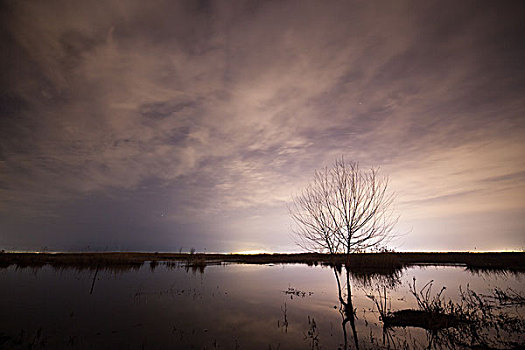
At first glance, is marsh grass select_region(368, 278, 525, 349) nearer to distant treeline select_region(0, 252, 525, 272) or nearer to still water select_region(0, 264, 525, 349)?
still water select_region(0, 264, 525, 349)

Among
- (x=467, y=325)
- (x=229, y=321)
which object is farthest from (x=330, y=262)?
(x=229, y=321)

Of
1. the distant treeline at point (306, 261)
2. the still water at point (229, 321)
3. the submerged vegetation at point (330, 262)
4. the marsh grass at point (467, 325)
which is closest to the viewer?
the marsh grass at point (467, 325)

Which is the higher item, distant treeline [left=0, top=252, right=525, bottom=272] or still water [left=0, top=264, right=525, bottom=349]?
distant treeline [left=0, top=252, right=525, bottom=272]

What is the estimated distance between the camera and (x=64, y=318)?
10305mm

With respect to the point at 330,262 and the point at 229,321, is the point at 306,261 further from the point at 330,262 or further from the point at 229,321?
the point at 229,321

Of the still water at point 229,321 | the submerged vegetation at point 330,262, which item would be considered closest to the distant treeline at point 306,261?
the submerged vegetation at point 330,262

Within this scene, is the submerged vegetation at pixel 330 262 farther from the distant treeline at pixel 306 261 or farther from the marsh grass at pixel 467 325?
the marsh grass at pixel 467 325

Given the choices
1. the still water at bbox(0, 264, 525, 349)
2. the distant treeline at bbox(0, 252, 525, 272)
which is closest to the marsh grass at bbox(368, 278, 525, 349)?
the still water at bbox(0, 264, 525, 349)

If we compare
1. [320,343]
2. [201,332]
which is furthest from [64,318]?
[320,343]

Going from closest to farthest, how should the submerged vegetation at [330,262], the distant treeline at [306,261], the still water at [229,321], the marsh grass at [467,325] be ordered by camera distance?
the marsh grass at [467,325] → the still water at [229,321] → the submerged vegetation at [330,262] → the distant treeline at [306,261]

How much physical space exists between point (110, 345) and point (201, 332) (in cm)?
268

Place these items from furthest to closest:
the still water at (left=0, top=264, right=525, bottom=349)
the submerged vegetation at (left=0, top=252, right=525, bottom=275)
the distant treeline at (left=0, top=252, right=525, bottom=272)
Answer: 1. the distant treeline at (left=0, top=252, right=525, bottom=272)
2. the submerged vegetation at (left=0, top=252, right=525, bottom=275)
3. the still water at (left=0, top=264, right=525, bottom=349)

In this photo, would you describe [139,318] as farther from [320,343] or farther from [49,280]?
[49,280]

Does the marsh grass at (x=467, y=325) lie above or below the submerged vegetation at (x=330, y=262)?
below
